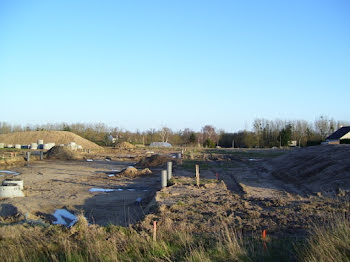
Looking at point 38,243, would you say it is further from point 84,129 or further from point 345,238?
point 84,129

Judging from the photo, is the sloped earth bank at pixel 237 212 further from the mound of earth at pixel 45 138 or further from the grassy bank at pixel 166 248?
the mound of earth at pixel 45 138

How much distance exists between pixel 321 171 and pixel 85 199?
44.7 ft

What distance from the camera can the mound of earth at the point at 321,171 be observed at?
15.7 metres

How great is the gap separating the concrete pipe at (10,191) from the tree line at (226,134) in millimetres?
51116

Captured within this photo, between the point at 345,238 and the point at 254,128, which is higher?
the point at 254,128

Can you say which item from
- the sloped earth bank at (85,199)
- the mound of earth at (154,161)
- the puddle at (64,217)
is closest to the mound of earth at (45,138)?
the mound of earth at (154,161)

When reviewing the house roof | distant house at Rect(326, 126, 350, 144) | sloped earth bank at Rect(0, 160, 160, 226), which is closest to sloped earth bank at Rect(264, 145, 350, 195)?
sloped earth bank at Rect(0, 160, 160, 226)

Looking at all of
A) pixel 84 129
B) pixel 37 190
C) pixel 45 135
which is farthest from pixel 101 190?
pixel 84 129

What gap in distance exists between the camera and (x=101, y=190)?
17.4 meters

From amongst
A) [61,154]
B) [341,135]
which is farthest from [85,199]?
[341,135]

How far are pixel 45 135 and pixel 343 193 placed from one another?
63246 mm

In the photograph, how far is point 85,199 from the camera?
583 inches

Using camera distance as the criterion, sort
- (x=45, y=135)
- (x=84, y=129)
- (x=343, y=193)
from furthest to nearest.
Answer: (x=84, y=129) < (x=45, y=135) < (x=343, y=193)

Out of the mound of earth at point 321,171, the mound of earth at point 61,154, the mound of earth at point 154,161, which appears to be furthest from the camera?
the mound of earth at point 61,154
